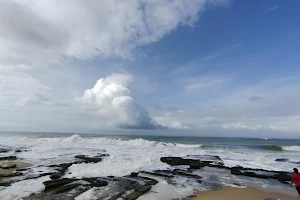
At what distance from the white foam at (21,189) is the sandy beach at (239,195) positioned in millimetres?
7569

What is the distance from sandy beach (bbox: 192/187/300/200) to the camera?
10.3 metres

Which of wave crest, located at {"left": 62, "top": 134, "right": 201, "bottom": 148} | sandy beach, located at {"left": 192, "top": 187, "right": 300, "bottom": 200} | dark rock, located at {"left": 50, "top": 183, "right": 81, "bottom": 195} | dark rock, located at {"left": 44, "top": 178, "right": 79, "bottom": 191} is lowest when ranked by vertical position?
sandy beach, located at {"left": 192, "top": 187, "right": 300, "bottom": 200}

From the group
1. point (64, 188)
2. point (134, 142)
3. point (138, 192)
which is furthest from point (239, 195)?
point (134, 142)

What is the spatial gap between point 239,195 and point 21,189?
10549 mm

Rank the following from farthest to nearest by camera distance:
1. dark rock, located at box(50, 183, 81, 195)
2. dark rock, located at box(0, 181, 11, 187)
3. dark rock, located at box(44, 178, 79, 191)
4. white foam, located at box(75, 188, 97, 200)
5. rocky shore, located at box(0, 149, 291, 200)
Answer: dark rock, located at box(0, 181, 11, 187), dark rock, located at box(44, 178, 79, 191), dark rock, located at box(50, 183, 81, 195), rocky shore, located at box(0, 149, 291, 200), white foam, located at box(75, 188, 97, 200)

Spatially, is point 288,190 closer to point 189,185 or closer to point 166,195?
point 189,185

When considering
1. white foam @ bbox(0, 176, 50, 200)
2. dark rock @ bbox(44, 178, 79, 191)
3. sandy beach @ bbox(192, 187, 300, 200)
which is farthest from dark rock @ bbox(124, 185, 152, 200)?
white foam @ bbox(0, 176, 50, 200)

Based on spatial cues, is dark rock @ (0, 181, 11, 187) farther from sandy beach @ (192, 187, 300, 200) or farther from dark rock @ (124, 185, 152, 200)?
sandy beach @ (192, 187, 300, 200)

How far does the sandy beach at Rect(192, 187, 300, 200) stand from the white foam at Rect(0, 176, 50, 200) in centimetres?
757

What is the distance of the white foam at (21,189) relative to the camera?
9387mm

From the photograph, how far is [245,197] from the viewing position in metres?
10.4

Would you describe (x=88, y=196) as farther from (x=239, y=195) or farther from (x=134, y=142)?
(x=134, y=142)

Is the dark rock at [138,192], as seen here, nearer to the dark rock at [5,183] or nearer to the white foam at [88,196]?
the white foam at [88,196]

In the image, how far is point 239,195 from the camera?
35.2 feet
